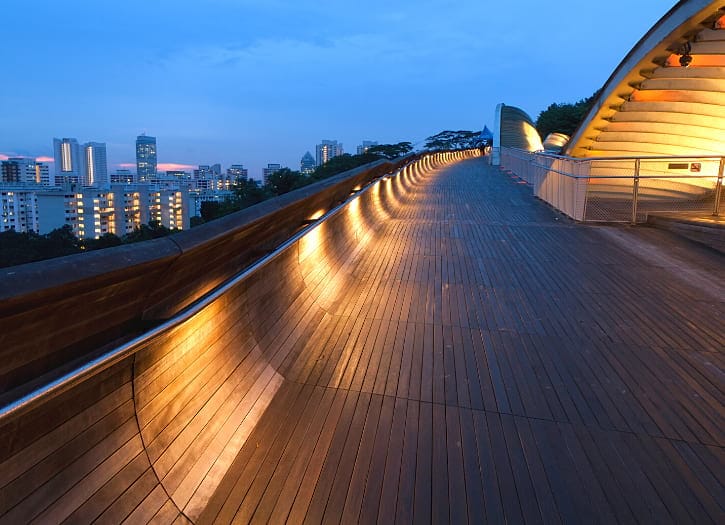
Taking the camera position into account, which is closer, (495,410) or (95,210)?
(495,410)

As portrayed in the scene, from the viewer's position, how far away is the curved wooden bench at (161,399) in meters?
1.64

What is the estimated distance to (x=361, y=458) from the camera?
2676mm

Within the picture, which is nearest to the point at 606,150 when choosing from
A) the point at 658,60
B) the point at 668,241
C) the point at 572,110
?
the point at 658,60

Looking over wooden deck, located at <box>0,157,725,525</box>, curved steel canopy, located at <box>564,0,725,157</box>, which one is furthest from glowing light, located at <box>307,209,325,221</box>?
curved steel canopy, located at <box>564,0,725,157</box>

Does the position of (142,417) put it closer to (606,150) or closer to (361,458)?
(361,458)

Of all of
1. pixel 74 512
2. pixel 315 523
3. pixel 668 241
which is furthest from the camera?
pixel 668 241

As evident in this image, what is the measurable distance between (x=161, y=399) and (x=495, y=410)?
79.9 inches

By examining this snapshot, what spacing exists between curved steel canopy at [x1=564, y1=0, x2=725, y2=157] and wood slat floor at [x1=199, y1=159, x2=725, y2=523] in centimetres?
1083

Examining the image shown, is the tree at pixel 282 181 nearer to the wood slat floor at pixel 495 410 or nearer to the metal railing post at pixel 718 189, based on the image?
the metal railing post at pixel 718 189

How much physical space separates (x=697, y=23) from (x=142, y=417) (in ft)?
51.6

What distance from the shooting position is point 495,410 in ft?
10.4

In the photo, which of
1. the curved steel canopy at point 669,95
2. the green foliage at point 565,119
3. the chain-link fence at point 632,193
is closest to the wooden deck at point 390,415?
the chain-link fence at point 632,193

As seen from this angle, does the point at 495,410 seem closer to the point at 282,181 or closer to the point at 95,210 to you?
the point at 282,181

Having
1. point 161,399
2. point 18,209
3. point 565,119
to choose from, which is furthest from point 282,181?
point 18,209
